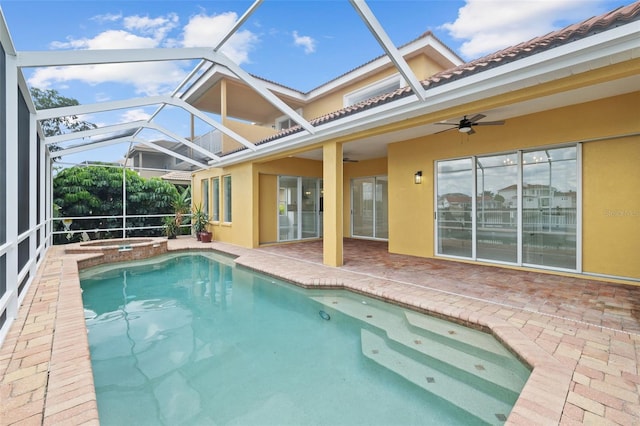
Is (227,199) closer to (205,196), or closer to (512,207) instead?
(205,196)

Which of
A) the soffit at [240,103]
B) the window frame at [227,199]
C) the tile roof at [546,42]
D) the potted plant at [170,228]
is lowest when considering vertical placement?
the potted plant at [170,228]

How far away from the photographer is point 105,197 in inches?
570

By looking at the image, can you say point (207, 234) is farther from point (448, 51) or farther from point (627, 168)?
point (627, 168)

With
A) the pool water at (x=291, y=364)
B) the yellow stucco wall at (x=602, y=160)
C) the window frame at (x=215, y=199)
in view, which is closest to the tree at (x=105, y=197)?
the window frame at (x=215, y=199)

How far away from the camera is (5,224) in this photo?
4.05 meters

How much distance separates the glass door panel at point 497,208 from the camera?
7582mm

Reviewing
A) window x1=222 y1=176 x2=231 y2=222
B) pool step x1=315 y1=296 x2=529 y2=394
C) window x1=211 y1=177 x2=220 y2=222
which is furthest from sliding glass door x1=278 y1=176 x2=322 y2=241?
pool step x1=315 y1=296 x2=529 y2=394

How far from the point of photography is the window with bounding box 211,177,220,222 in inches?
571

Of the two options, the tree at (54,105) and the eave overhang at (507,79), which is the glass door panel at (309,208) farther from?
the tree at (54,105)

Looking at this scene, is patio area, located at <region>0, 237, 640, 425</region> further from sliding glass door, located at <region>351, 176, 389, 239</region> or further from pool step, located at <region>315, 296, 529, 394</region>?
sliding glass door, located at <region>351, 176, 389, 239</region>

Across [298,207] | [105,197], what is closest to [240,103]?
[298,207]

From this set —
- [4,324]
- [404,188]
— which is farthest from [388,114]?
[4,324]

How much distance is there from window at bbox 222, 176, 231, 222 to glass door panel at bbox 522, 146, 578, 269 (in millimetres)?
11351

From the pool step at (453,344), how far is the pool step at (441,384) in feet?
0.65
